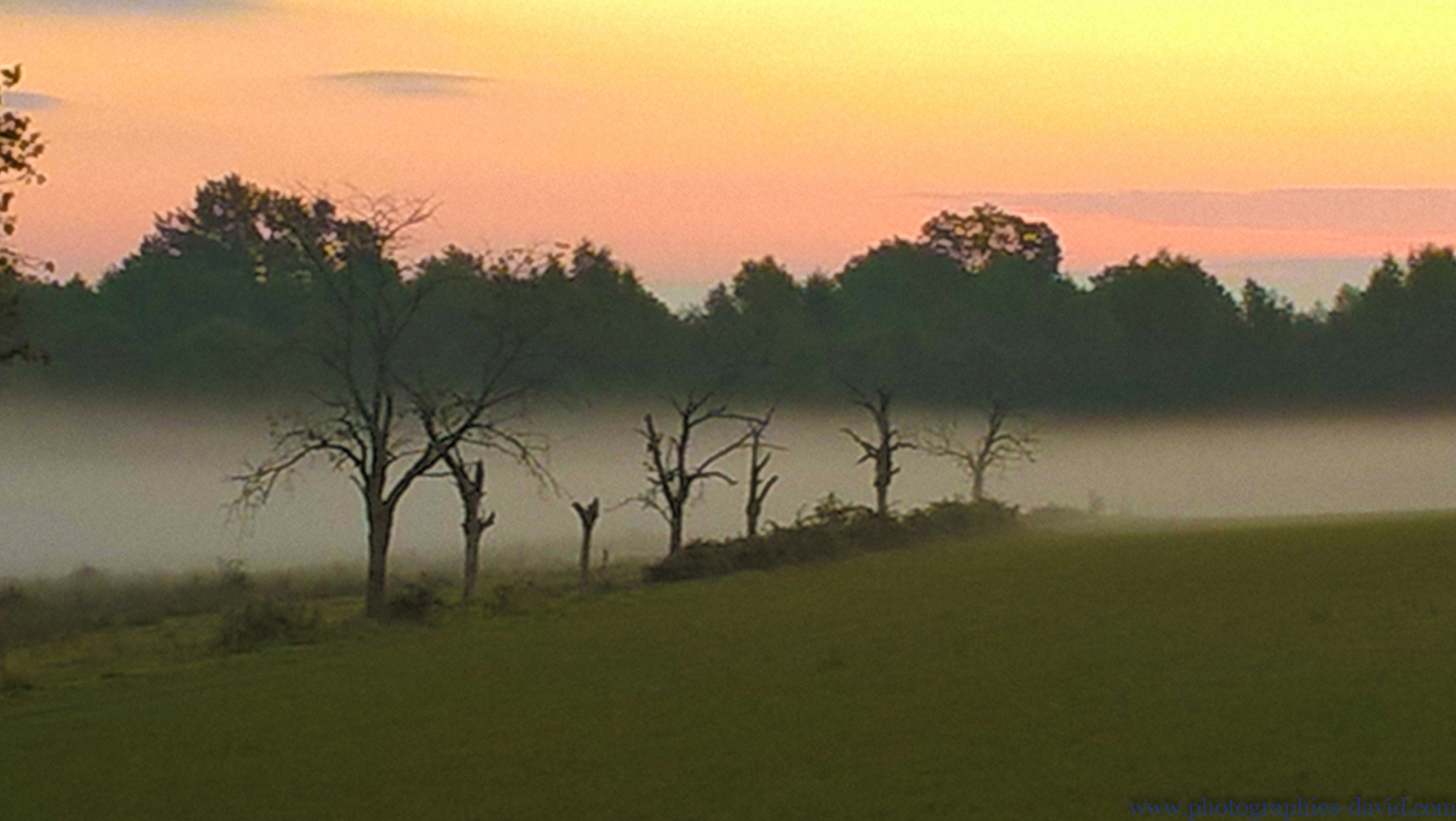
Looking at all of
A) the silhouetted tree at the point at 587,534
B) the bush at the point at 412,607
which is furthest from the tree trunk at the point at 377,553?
the silhouetted tree at the point at 587,534

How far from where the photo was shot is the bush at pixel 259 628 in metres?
44.8

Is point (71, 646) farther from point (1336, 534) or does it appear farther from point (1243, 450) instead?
point (1243, 450)

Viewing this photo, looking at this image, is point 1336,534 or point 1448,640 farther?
point 1336,534

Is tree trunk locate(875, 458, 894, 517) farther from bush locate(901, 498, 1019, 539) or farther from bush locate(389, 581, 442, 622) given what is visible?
bush locate(389, 581, 442, 622)

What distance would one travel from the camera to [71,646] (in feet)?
165

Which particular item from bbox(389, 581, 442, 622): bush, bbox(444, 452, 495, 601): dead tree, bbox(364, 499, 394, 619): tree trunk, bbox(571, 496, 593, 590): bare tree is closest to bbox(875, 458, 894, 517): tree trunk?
bbox(571, 496, 593, 590): bare tree

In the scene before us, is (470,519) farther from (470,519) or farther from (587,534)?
(587,534)

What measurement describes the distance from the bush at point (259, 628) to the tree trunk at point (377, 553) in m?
3.03

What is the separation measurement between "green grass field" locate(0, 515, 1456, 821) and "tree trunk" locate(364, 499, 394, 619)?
4782mm

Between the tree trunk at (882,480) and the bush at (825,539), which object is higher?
the tree trunk at (882,480)

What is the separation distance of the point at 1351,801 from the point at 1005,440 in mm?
114221

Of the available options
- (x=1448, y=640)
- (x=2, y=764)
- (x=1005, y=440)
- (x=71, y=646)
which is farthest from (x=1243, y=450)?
(x=2, y=764)

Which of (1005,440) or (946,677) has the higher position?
(1005,440)

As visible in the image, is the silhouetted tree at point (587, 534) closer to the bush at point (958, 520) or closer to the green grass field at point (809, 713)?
the bush at point (958, 520)
